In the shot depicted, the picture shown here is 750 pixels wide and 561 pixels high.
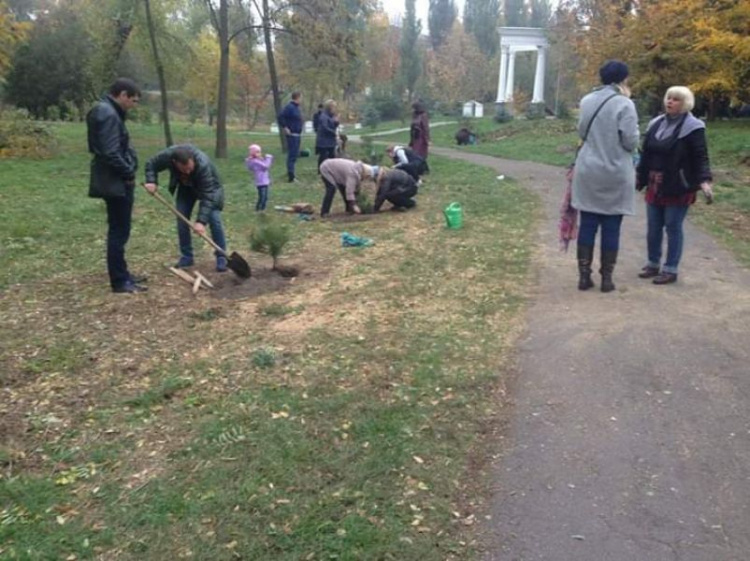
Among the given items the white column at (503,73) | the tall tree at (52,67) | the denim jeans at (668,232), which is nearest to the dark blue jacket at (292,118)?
the denim jeans at (668,232)

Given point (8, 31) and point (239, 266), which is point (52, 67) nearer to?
point (8, 31)

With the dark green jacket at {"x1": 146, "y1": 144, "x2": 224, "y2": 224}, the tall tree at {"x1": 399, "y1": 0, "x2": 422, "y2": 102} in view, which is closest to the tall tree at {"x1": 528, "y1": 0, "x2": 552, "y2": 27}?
the tall tree at {"x1": 399, "y1": 0, "x2": 422, "y2": 102}

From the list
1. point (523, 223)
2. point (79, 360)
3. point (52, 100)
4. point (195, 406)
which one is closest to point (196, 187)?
point (79, 360)

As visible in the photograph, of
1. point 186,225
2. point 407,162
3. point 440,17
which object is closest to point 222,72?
point 407,162

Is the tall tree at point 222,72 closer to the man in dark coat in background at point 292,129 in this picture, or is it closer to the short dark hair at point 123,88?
the man in dark coat in background at point 292,129

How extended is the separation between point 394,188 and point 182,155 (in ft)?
14.5

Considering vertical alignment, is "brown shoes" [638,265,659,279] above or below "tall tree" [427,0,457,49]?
below

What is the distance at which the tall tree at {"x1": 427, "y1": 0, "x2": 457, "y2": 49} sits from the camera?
7425cm

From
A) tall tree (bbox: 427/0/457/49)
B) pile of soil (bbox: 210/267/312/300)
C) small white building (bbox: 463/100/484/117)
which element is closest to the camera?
pile of soil (bbox: 210/267/312/300)

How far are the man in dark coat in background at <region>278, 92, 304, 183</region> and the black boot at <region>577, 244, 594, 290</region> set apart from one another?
8.53m

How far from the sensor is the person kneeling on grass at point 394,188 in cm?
1013

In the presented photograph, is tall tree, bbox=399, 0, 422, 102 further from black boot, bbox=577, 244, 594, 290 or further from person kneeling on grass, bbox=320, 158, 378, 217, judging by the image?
black boot, bbox=577, 244, 594, 290

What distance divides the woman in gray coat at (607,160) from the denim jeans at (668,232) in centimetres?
60

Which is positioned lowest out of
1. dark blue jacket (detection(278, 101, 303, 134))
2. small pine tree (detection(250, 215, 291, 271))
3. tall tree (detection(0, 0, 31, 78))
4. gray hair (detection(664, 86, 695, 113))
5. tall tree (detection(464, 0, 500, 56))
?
small pine tree (detection(250, 215, 291, 271))
